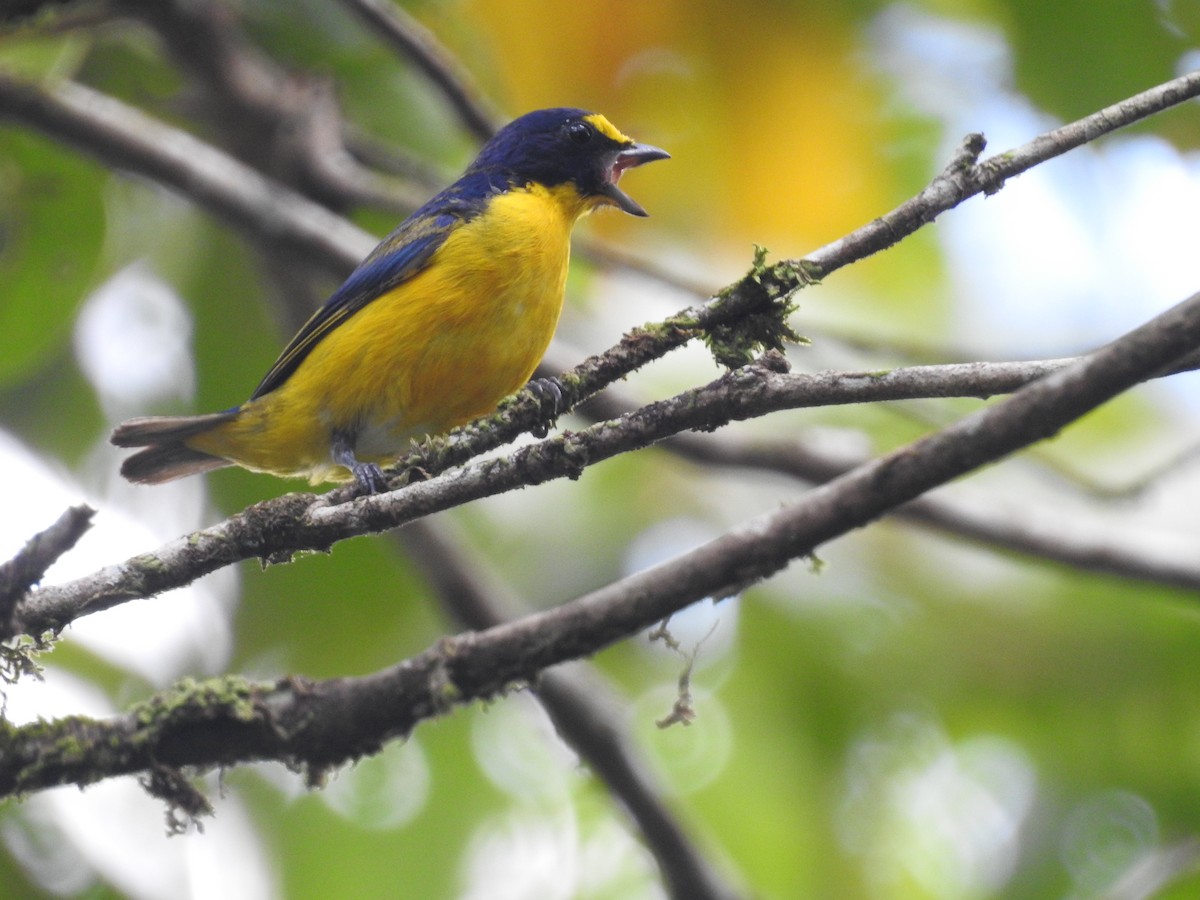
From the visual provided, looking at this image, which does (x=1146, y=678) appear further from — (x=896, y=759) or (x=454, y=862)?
(x=454, y=862)

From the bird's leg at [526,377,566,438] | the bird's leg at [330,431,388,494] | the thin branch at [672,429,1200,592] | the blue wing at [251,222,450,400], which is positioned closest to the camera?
the bird's leg at [526,377,566,438]

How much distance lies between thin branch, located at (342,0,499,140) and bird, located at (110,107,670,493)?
0.63 metres

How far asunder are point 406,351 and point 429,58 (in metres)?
1.61

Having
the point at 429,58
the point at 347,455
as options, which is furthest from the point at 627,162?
the point at 347,455

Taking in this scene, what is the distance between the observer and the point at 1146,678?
6871 millimetres

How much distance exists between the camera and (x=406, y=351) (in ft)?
14.0

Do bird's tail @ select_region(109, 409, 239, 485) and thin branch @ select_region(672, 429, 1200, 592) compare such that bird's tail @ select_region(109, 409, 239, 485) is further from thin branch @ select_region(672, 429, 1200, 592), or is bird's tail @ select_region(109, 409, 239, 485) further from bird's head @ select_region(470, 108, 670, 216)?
thin branch @ select_region(672, 429, 1200, 592)

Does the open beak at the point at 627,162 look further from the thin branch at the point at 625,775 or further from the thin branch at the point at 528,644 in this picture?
the thin branch at the point at 528,644

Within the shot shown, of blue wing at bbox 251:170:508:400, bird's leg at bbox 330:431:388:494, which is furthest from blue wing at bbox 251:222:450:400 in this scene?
bird's leg at bbox 330:431:388:494

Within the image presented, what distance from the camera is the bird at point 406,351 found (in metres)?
4.29

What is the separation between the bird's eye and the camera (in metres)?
5.18

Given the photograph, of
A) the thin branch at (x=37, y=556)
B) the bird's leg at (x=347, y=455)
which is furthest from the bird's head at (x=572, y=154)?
the thin branch at (x=37, y=556)

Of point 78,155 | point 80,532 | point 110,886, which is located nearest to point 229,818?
point 110,886

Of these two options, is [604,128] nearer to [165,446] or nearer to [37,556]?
[165,446]
